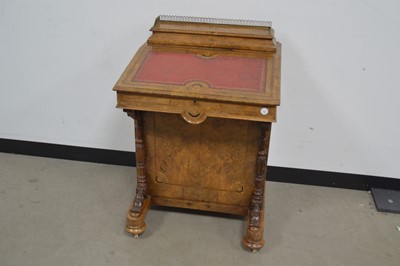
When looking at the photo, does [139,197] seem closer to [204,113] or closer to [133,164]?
[133,164]

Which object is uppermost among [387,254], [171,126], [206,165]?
[171,126]

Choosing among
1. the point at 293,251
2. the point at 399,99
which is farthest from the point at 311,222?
the point at 399,99

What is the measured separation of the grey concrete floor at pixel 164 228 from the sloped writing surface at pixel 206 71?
2.84 feet

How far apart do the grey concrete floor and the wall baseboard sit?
0.06m

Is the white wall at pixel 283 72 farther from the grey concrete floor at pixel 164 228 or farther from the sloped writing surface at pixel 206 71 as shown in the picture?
the sloped writing surface at pixel 206 71

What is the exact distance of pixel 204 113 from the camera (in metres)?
1.88

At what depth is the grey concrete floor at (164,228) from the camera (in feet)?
7.11

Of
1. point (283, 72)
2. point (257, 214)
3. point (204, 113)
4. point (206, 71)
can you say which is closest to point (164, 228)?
point (257, 214)

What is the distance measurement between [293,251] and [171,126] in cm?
89

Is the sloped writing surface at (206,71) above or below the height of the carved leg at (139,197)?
above

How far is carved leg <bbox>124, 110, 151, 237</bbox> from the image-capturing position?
2.20m

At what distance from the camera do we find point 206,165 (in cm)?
227

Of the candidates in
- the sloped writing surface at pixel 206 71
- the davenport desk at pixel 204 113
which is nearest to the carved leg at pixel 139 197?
the davenport desk at pixel 204 113

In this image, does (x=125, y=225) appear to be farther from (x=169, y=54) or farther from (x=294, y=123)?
(x=294, y=123)
